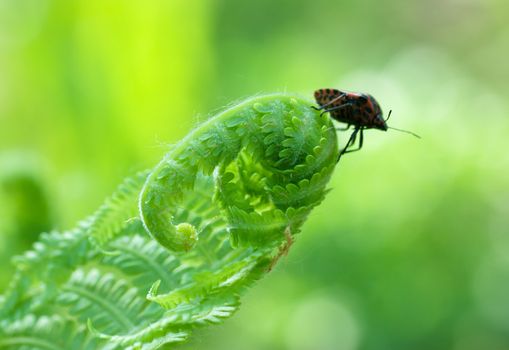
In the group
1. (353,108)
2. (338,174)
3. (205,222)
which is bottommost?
(338,174)

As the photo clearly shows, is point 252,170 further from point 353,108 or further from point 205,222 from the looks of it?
point 353,108

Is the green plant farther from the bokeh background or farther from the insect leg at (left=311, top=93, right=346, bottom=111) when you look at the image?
the bokeh background

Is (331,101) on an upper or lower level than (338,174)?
upper

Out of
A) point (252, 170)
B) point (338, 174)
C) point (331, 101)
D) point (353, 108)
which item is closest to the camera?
point (252, 170)

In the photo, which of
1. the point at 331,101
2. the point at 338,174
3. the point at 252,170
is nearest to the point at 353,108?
the point at 331,101

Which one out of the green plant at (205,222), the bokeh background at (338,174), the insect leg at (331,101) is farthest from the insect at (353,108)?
the bokeh background at (338,174)

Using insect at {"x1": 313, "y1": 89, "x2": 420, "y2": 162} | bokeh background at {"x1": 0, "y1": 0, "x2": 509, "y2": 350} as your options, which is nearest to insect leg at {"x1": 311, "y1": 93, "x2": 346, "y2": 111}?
insect at {"x1": 313, "y1": 89, "x2": 420, "y2": 162}

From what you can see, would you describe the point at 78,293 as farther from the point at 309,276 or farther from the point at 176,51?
the point at 176,51

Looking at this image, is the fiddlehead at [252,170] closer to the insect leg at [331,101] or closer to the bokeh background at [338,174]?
the insect leg at [331,101]

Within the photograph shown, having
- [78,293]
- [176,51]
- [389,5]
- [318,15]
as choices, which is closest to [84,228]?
[78,293]
